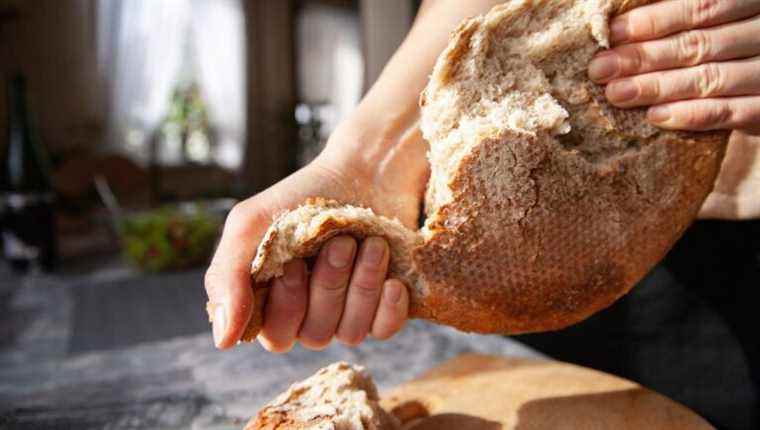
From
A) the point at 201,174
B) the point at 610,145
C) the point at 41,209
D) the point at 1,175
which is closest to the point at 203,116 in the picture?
the point at 201,174

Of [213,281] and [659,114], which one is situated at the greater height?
[659,114]

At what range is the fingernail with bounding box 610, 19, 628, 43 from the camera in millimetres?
950

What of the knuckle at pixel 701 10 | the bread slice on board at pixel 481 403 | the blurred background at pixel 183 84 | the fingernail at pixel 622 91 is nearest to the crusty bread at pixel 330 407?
the bread slice on board at pixel 481 403

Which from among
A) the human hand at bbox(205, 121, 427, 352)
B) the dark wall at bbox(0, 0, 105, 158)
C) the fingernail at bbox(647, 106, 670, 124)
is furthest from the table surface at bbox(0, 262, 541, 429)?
the dark wall at bbox(0, 0, 105, 158)

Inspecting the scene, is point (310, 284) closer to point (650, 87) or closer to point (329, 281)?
point (329, 281)

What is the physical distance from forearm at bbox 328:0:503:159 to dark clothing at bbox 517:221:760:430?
738mm

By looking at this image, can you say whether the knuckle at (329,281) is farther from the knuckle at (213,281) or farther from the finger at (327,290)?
the knuckle at (213,281)

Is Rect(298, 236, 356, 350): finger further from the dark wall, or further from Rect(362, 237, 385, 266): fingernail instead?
the dark wall

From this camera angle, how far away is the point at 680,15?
0.93m

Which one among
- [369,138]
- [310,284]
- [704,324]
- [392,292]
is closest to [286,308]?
[310,284]

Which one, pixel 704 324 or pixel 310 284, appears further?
pixel 704 324

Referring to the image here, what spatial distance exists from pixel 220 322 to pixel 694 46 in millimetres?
743

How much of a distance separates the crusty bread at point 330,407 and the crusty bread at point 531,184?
0.41 feet

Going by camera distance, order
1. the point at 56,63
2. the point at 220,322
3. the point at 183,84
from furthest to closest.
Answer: the point at 183,84
the point at 56,63
the point at 220,322
